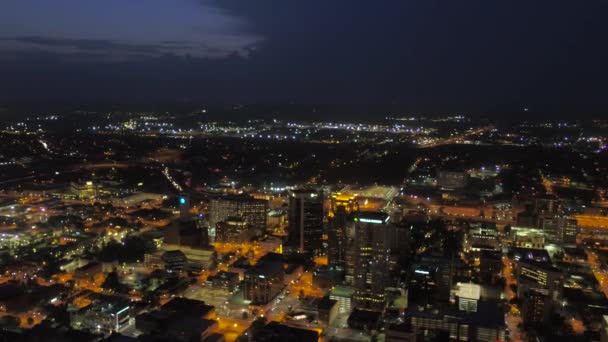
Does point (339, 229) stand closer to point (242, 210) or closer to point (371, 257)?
point (371, 257)

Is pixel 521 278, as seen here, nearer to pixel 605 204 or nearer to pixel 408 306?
pixel 408 306

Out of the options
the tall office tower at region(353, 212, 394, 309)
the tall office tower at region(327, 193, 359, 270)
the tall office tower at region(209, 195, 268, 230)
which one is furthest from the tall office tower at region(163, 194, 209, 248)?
the tall office tower at region(353, 212, 394, 309)

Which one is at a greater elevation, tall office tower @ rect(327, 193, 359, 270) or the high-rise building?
tall office tower @ rect(327, 193, 359, 270)

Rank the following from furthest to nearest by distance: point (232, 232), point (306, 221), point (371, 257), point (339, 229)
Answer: point (232, 232), point (306, 221), point (339, 229), point (371, 257)

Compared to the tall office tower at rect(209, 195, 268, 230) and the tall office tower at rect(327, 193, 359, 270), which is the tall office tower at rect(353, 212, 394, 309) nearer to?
the tall office tower at rect(327, 193, 359, 270)

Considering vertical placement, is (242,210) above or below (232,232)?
above

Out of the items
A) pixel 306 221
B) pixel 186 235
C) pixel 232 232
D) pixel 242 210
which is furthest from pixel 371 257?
pixel 242 210

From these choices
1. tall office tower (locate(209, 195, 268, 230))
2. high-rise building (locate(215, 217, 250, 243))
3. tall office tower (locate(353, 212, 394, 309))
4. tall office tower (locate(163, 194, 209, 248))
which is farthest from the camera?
tall office tower (locate(209, 195, 268, 230))
